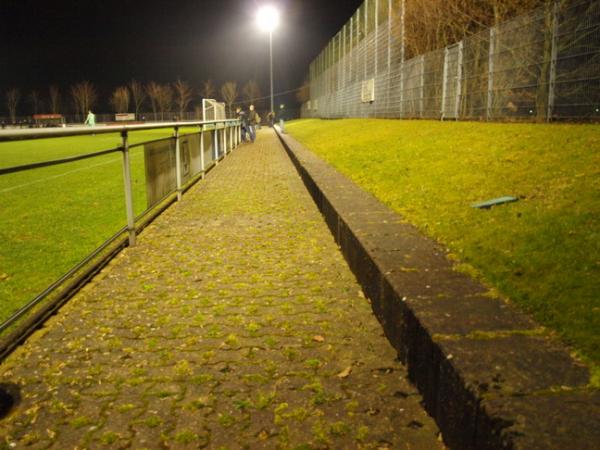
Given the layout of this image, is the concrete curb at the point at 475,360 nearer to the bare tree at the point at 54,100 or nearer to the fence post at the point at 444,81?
the fence post at the point at 444,81

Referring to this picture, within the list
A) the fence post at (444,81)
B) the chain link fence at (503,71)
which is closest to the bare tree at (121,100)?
the chain link fence at (503,71)

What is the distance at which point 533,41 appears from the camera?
10969 mm

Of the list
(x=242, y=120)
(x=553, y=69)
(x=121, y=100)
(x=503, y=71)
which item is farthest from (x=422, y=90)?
(x=121, y=100)

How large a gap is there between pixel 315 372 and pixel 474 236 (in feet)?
6.12

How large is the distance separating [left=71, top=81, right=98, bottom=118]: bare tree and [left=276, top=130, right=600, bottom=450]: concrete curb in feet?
353

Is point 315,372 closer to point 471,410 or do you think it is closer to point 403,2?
point 471,410

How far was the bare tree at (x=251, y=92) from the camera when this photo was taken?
100m

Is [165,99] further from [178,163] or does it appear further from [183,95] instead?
[178,163]

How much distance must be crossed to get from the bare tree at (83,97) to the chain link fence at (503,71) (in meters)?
90.0

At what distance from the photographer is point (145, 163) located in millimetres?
6414

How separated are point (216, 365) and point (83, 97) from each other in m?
111

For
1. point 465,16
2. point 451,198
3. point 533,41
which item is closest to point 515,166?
point 451,198

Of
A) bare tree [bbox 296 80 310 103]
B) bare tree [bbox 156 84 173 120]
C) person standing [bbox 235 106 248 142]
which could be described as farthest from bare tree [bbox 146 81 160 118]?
person standing [bbox 235 106 248 142]

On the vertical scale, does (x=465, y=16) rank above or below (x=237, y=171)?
above
